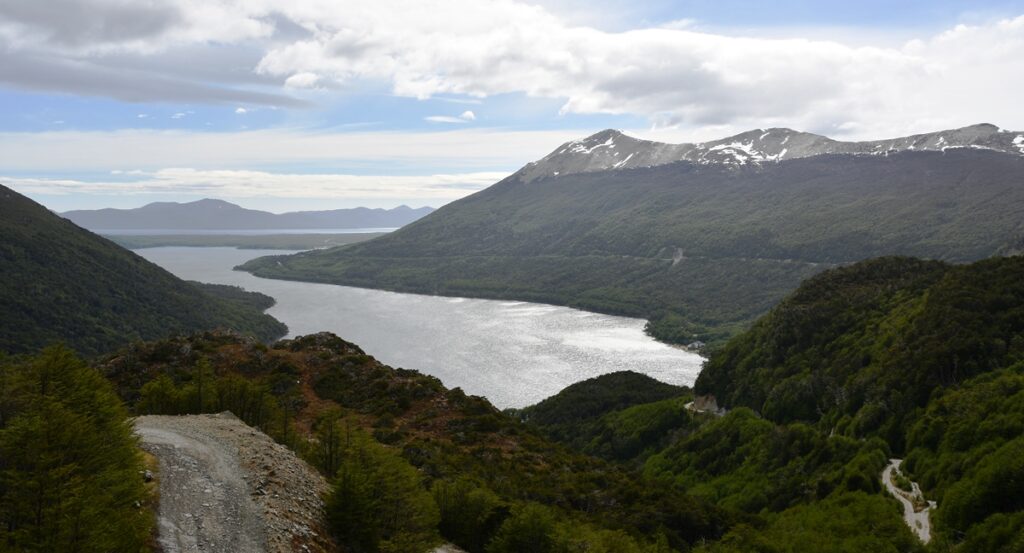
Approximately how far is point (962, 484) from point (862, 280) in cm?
6864

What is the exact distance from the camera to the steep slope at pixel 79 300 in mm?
145625

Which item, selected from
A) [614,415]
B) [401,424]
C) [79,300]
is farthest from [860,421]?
[79,300]

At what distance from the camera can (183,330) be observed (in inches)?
6772

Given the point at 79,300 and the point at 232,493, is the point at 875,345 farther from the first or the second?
the point at 79,300

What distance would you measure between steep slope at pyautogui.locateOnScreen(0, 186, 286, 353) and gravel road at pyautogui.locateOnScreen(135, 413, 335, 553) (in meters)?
128

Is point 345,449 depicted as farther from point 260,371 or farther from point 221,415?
point 260,371

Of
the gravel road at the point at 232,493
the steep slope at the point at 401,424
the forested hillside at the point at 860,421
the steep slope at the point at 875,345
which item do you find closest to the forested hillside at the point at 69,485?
the gravel road at the point at 232,493

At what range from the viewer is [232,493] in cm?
2339

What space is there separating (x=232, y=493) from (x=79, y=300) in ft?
561

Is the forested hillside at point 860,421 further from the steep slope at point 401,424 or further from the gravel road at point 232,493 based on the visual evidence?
the gravel road at point 232,493

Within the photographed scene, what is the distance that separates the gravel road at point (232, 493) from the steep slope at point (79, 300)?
128021mm

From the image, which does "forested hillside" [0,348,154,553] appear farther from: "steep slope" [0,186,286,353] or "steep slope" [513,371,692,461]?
"steep slope" [0,186,286,353]

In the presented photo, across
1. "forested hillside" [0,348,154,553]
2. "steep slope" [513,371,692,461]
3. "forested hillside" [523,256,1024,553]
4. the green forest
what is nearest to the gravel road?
"forested hillside" [0,348,154,553]

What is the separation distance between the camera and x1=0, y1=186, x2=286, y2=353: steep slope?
478ft
